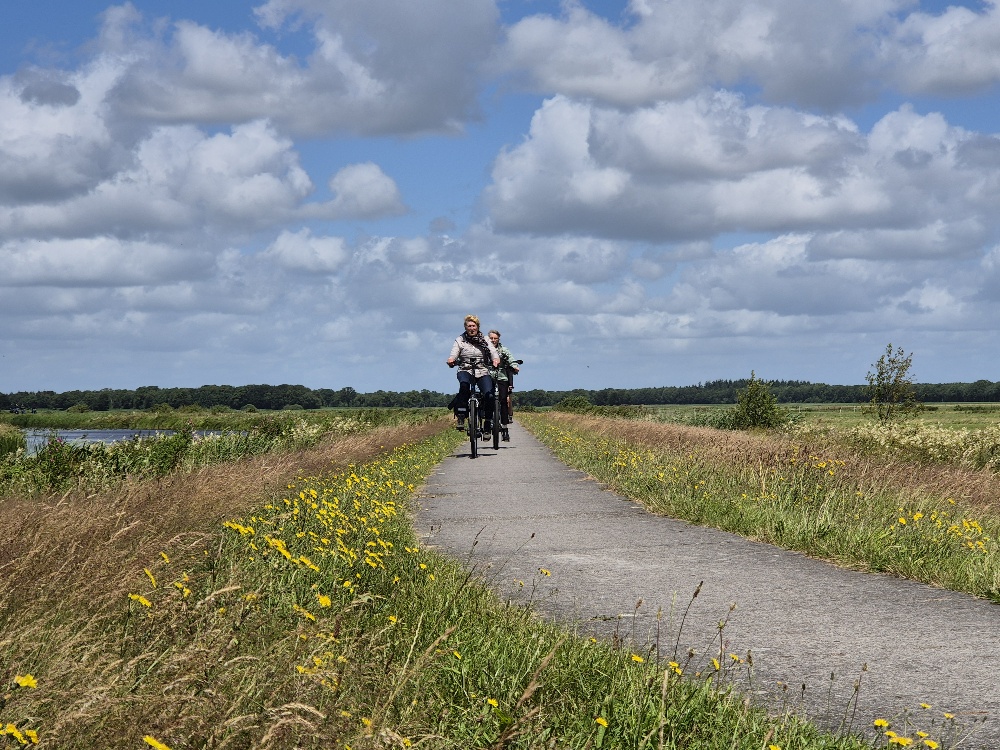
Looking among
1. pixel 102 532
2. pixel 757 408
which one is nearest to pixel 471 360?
pixel 102 532

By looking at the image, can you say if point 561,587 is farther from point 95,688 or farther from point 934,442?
point 934,442

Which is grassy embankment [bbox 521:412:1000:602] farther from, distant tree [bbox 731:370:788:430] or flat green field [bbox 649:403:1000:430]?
distant tree [bbox 731:370:788:430]

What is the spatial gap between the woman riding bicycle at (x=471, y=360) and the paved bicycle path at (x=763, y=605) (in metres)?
8.81

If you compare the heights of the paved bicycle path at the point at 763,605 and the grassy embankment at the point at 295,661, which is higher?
the grassy embankment at the point at 295,661

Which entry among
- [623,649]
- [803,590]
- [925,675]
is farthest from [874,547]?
[623,649]

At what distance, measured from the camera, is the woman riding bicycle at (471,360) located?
1961 cm

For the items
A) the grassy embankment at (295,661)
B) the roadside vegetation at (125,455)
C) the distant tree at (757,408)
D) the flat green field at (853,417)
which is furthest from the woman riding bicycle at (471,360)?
the distant tree at (757,408)

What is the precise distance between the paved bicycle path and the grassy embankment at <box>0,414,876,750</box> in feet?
1.51

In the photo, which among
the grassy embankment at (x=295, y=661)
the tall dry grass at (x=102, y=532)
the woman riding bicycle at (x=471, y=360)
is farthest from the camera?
the woman riding bicycle at (x=471, y=360)

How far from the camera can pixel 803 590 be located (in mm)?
6707

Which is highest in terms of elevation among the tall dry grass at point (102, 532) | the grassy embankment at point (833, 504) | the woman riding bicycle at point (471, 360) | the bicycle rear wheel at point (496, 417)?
the woman riding bicycle at point (471, 360)

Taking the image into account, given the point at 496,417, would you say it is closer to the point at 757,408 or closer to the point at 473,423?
the point at 473,423

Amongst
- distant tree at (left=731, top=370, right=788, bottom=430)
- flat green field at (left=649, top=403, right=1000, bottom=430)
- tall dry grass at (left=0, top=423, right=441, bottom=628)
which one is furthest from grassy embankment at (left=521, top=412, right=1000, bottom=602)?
distant tree at (left=731, top=370, right=788, bottom=430)

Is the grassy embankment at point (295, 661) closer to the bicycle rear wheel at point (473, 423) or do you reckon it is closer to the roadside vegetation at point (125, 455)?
the roadside vegetation at point (125, 455)
